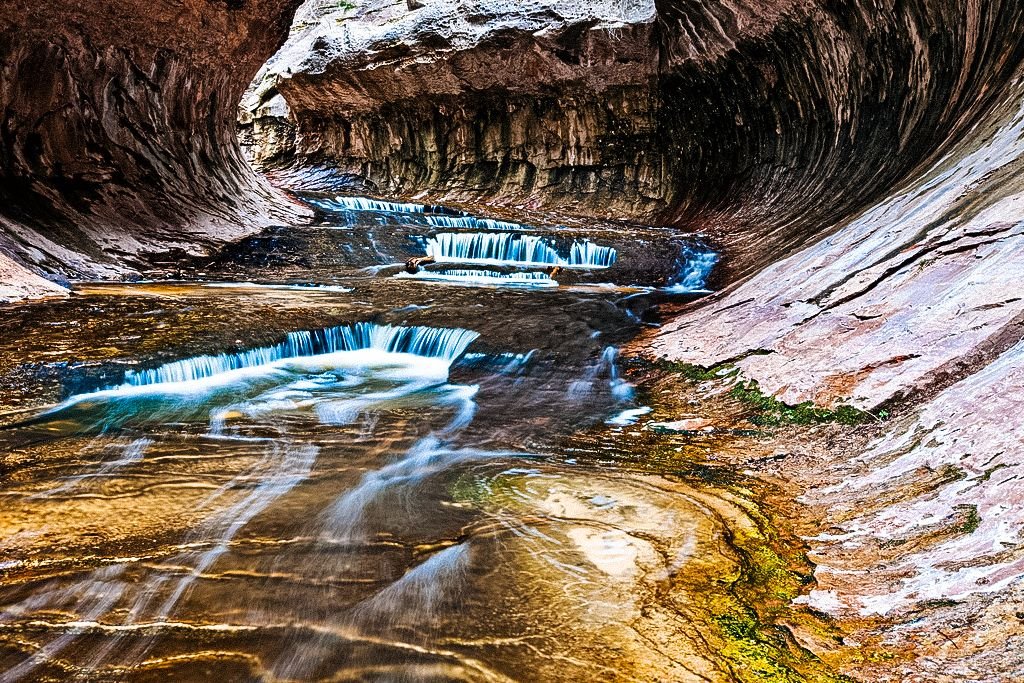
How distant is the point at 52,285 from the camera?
25.1ft

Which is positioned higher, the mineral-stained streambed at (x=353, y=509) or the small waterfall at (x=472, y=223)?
the small waterfall at (x=472, y=223)

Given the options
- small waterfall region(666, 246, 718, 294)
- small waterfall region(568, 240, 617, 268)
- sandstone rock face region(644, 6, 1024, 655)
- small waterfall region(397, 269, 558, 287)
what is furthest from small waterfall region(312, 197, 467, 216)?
sandstone rock face region(644, 6, 1024, 655)

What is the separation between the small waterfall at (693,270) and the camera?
9.76 meters

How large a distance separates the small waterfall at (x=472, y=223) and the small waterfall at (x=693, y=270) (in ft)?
11.8

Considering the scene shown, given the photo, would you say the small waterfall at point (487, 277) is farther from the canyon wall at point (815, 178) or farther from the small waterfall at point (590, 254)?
the canyon wall at point (815, 178)

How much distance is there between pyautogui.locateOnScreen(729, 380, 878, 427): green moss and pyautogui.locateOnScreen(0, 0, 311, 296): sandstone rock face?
682 centimetres

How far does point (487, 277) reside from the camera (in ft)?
34.6

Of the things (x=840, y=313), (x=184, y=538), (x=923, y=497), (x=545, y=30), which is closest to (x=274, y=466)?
(x=184, y=538)

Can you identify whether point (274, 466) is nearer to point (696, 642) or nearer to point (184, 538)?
point (184, 538)

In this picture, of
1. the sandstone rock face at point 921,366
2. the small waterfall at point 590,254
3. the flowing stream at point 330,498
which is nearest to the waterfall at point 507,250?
the small waterfall at point 590,254

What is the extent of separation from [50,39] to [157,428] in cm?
722

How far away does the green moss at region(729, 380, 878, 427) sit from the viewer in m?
4.01

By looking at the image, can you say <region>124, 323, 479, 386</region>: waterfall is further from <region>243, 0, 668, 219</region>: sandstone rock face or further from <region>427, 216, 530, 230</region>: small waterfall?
<region>243, 0, 668, 219</region>: sandstone rock face

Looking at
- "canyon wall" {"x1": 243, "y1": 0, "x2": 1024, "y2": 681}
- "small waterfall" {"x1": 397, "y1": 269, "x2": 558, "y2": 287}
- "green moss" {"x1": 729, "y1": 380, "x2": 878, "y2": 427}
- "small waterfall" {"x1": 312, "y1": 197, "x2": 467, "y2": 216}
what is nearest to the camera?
"canyon wall" {"x1": 243, "y1": 0, "x2": 1024, "y2": 681}
